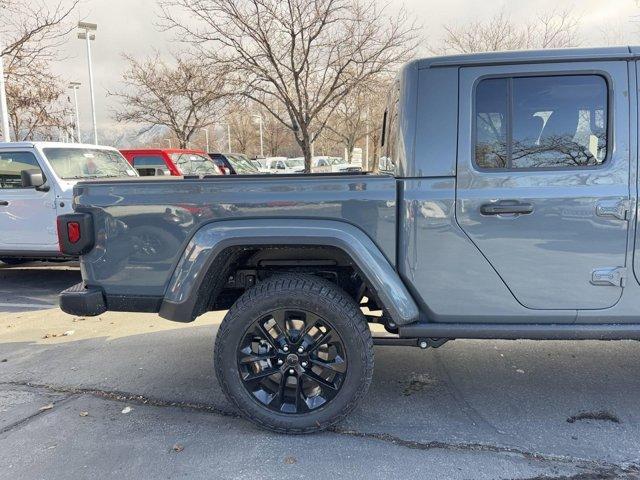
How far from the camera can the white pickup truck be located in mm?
6426

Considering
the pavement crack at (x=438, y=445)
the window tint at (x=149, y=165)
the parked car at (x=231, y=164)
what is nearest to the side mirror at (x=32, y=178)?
the pavement crack at (x=438, y=445)

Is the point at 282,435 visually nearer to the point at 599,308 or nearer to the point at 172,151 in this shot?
the point at 599,308

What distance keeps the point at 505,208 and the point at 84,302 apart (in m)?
2.55

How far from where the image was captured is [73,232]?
2949mm

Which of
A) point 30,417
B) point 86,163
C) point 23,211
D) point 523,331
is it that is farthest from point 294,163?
point 523,331

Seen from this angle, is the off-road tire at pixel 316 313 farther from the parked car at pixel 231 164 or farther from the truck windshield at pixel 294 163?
the truck windshield at pixel 294 163

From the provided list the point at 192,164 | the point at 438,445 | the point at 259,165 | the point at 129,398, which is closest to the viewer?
the point at 438,445

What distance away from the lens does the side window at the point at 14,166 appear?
657cm

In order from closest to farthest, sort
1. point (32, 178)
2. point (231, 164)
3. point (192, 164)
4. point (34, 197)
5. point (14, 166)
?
point (32, 178) → point (34, 197) → point (14, 166) → point (192, 164) → point (231, 164)

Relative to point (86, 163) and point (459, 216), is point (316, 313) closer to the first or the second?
point (459, 216)

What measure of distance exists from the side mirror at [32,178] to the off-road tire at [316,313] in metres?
4.67

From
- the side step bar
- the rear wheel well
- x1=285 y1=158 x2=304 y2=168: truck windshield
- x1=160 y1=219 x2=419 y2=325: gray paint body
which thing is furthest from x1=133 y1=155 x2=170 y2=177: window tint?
x1=285 y1=158 x2=304 y2=168: truck windshield

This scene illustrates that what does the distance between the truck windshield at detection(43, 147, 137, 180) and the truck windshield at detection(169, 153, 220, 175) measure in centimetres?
321

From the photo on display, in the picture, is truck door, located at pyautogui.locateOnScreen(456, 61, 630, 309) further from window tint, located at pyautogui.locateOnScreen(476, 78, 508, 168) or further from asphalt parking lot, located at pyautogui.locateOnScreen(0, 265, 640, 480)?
asphalt parking lot, located at pyautogui.locateOnScreen(0, 265, 640, 480)
